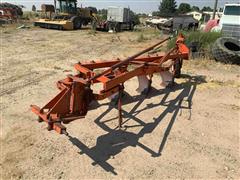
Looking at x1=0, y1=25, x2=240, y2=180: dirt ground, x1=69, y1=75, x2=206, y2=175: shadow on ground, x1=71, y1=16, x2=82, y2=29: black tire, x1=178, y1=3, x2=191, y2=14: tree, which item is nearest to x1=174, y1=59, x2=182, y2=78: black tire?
x1=0, y1=25, x2=240, y2=180: dirt ground

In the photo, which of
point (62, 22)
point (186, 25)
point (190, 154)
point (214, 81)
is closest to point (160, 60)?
point (214, 81)

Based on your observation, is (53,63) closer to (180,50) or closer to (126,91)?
(126,91)

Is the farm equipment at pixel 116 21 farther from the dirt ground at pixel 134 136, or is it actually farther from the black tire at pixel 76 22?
the dirt ground at pixel 134 136

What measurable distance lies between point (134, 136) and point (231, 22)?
9.14 m

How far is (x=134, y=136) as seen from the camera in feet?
15.6

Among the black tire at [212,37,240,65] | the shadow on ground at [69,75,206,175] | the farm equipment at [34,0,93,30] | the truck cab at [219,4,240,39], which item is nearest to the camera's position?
the shadow on ground at [69,75,206,175]

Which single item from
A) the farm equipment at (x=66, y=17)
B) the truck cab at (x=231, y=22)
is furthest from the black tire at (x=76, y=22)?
the truck cab at (x=231, y=22)

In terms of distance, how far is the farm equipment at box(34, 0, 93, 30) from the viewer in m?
21.4

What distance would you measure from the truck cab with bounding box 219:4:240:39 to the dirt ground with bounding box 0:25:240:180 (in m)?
4.85

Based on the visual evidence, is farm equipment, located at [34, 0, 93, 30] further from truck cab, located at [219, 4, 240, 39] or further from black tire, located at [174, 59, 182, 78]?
black tire, located at [174, 59, 182, 78]

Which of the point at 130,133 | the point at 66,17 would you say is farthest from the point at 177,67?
the point at 66,17

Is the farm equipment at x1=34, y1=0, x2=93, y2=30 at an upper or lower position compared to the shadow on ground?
upper

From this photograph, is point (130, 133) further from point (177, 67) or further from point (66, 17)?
point (66, 17)

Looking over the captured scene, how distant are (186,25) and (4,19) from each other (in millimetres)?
15825
